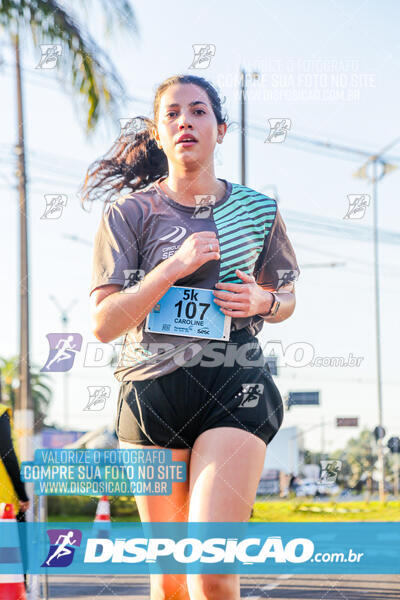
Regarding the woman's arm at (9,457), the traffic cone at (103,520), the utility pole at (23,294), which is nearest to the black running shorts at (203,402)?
the woman's arm at (9,457)

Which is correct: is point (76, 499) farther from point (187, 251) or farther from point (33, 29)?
point (187, 251)

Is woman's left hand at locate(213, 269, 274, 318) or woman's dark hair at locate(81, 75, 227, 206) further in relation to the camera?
woman's dark hair at locate(81, 75, 227, 206)

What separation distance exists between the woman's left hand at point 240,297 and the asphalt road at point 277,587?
3454 millimetres

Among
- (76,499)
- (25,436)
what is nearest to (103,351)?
(25,436)

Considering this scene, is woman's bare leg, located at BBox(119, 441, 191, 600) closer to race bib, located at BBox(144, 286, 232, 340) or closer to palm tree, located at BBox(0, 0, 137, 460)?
race bib, located at BBox(144, 286, 232, 340)

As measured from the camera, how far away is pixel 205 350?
2373mm

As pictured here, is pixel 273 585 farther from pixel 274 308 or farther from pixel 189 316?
pixel 189 316

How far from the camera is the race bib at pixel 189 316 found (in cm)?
237

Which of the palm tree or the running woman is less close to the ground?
the palm tree

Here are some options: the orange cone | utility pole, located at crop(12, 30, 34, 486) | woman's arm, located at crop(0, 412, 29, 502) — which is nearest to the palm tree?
utility pole, located at crop(12, 30, 34, 486)

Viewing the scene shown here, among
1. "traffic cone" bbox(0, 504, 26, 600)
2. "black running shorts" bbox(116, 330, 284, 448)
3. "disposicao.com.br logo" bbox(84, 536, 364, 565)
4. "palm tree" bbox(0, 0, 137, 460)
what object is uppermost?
"palm tree" bbox(0, 0, 137, 460)

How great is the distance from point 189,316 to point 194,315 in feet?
0.05

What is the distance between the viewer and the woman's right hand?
2268mm

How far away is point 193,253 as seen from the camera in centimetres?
227
